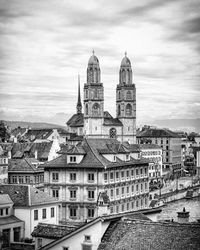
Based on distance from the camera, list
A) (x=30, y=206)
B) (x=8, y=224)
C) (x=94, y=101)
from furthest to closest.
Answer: (x=94, y=101)
(x=30, y=206)
(x=8, y=224)

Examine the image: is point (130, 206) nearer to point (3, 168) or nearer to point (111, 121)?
point (3, 168)

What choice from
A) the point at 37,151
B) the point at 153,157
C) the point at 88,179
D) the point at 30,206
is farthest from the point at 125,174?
the point at 153,157

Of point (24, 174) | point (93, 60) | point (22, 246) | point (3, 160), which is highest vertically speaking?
point (93, 60)

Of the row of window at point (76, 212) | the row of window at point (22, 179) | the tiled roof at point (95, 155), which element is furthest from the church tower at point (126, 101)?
the row of window at point (76, 212)

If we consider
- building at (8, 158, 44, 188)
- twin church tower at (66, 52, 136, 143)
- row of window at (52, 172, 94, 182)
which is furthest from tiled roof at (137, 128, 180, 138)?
row of window at (52, 172, 94, 182)

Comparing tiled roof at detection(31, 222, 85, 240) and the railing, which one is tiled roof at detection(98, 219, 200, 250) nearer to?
tiled roof at detection(31, 222, 85, 240)

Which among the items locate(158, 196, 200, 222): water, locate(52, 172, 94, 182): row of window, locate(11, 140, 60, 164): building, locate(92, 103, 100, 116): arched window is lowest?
locate(158, 196, 200, 222): water
